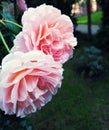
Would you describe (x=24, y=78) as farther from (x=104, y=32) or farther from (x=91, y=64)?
(x=104, y=32)

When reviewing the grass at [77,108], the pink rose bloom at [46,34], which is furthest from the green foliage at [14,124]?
the pink rose bloom at [46,34]

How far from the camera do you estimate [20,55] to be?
0.80m

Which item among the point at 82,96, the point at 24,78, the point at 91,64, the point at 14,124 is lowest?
the point at 82,96

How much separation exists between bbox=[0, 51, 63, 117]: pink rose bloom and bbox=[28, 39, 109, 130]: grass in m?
3.78

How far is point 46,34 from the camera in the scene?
0.88 metres

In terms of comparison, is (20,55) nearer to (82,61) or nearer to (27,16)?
(27,16)

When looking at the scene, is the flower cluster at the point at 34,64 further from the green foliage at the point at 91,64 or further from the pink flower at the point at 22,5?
the green foliage at the point at 91,64

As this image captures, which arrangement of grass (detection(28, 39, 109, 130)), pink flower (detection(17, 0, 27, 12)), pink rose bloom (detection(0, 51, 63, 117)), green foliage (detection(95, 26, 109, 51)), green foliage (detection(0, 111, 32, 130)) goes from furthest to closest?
green foliage (detection(95, 26, 109, 51)) → grass (detection(28, 39, 109, 130)) → green foliage (detection(0, 111, 32, 130)) → pink flower (detection(17, 0, 27, 12)) → pink rose bloom (detection(0, 51, 63, 117))

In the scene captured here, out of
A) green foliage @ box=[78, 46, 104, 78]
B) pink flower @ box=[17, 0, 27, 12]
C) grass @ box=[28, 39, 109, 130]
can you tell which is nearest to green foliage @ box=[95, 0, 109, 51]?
green foliage @ box=[78, 46, 104, 78]

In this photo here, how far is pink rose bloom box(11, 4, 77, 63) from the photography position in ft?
2.80

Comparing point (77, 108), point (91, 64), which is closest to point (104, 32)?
point (91, 64)

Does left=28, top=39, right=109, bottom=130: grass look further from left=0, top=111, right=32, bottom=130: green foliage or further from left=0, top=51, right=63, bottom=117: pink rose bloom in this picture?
left=0, top=51, right=63, bottom=117: pink rose bloom

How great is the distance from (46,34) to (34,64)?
0.40 feet

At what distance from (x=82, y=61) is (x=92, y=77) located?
57 cm
